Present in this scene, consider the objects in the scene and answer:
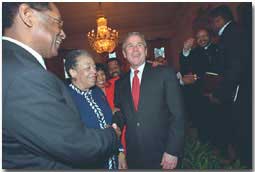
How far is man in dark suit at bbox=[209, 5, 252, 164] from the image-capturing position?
1.66m

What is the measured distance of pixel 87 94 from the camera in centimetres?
163

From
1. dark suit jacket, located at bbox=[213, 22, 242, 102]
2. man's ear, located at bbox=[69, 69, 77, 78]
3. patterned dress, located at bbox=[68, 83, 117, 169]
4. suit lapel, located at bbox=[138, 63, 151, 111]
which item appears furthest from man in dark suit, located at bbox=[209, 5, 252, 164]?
man's ear, located at bbox=[69, 69, 77, 78]

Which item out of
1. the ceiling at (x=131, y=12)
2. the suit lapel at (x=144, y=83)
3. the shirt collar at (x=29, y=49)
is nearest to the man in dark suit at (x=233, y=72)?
the ceiling at (x=131, y=12)

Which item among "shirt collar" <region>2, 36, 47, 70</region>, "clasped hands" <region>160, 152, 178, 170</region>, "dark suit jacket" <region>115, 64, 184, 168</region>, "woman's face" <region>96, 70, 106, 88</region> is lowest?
"clasped hands" <region>160, 152, 178, 170</region>

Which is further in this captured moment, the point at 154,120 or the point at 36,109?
the point at 154,120

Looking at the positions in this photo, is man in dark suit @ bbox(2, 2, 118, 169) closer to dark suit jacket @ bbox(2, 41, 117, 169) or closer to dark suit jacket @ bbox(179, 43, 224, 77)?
dark suit jacket @ bbox(2, 41, 117, 169)

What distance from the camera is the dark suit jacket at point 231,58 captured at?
1.67 meters

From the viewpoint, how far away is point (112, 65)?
2221mm

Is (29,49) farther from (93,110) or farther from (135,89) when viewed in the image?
(135,89)

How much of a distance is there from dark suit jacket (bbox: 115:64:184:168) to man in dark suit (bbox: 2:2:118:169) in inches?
22.3

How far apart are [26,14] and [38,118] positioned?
0.43 m

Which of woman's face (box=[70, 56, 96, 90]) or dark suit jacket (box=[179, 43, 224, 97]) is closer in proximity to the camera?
woman's face (box=[70, 56, 96, 90])

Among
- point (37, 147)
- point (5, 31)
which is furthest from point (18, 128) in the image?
point (5, 31)

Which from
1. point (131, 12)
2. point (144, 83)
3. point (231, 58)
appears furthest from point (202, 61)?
point (131, 12)
